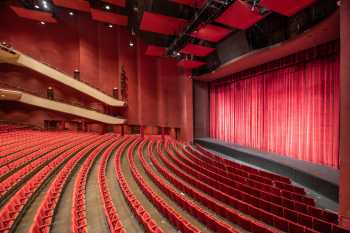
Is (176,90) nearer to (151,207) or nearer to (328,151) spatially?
(328,151)

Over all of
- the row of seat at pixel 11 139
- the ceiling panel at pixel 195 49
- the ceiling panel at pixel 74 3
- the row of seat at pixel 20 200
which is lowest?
the row of seat at pixel 20 200

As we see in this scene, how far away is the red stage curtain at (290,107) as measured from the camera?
292 cm

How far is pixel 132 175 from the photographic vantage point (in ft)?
8.78

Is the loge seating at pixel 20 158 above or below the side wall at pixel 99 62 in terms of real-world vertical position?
below

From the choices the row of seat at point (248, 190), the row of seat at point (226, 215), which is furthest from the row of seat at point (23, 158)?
the row of seat at point (248, 190)

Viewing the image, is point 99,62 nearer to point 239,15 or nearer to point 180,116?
point 180,116

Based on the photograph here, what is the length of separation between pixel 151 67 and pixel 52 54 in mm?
3355

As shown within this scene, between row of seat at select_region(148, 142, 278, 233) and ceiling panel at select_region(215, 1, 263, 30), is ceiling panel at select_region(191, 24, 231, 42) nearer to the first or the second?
ceiling panel at select_region(215, 1, 263, 30)

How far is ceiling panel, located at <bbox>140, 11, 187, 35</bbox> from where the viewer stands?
3069 mm

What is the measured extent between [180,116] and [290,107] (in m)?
3.25

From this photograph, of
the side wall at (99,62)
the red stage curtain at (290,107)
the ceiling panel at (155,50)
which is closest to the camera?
the red stage curtain at (290,107)

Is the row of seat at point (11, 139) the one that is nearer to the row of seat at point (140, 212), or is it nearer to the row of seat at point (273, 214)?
the row of seat at point (140, 212)

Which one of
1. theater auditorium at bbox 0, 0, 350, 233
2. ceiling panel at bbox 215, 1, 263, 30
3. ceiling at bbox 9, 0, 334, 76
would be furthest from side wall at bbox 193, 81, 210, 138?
ceiling panel at bbox 215, 1, 263, 30

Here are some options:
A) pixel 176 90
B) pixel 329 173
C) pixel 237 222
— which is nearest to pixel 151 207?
pixel 237 222
